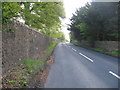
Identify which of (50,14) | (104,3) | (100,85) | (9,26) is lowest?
(100,85)

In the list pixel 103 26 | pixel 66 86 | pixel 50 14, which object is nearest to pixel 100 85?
pixel 66 86

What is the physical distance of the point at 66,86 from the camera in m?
4.17

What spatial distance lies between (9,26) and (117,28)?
1445cm

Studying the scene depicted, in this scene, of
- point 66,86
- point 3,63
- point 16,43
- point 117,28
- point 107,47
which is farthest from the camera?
point 107,47

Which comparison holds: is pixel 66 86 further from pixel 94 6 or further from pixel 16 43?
pixel 94 6

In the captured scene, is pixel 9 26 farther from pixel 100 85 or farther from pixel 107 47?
pixel 107 47

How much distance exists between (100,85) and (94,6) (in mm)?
18484

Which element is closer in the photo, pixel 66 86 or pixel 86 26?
pixel 66 86

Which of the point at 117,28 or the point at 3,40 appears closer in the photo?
the point at 3,40

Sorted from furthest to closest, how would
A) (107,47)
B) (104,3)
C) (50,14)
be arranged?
(107,47) → (104,3) → (50,14)

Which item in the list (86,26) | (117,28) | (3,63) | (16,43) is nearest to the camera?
(3,63)

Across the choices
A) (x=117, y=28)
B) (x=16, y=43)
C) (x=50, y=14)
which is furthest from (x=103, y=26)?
(x=16, y=43)

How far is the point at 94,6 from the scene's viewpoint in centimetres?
2022

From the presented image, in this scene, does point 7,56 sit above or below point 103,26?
below
